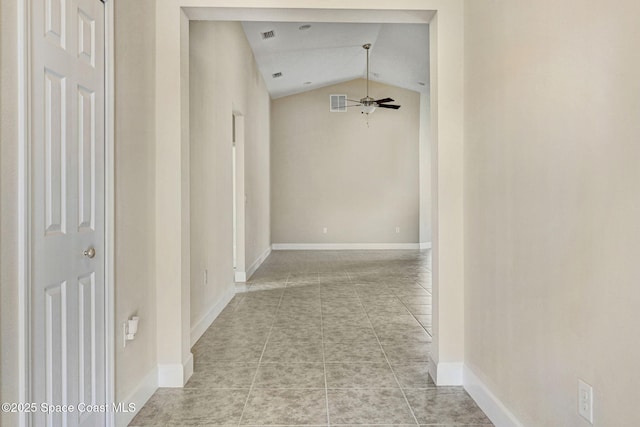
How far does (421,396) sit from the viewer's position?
2504 millimetres

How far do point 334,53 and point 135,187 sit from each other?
6407 millimetres

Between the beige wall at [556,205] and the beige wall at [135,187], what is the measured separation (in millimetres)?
1882

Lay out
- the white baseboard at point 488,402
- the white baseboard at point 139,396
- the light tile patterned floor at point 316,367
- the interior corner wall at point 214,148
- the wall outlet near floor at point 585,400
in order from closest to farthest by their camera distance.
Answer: the wall outlet near floor at point 585,400 → the white baseboard at point 488,402 → the white baseboard at point 139,396 → the light tile patterned floor at point 316,367 → the interior corner wall at point 214,148

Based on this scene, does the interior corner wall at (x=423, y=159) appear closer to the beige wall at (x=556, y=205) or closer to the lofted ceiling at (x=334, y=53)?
the lofted ceiling at (x=334, y=53)

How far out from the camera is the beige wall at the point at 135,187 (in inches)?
84.4

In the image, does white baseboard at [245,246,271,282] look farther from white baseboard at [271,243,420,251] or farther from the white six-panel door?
the white six-panel door

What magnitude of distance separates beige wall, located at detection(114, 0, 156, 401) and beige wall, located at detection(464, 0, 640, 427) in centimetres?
188

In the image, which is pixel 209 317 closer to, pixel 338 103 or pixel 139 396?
pixel 139 396

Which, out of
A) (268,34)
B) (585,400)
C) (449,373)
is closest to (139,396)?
(449,373)

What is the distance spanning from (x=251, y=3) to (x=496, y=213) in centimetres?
185

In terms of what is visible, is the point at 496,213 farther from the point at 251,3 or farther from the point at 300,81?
the point at 300,81

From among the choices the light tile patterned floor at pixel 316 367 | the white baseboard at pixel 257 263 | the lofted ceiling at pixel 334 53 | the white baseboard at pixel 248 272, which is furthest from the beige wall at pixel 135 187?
the white baseboard at pixel 257 263

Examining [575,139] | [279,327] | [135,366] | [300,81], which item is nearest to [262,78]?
[300,81]

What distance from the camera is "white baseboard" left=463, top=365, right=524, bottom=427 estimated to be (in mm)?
2023
